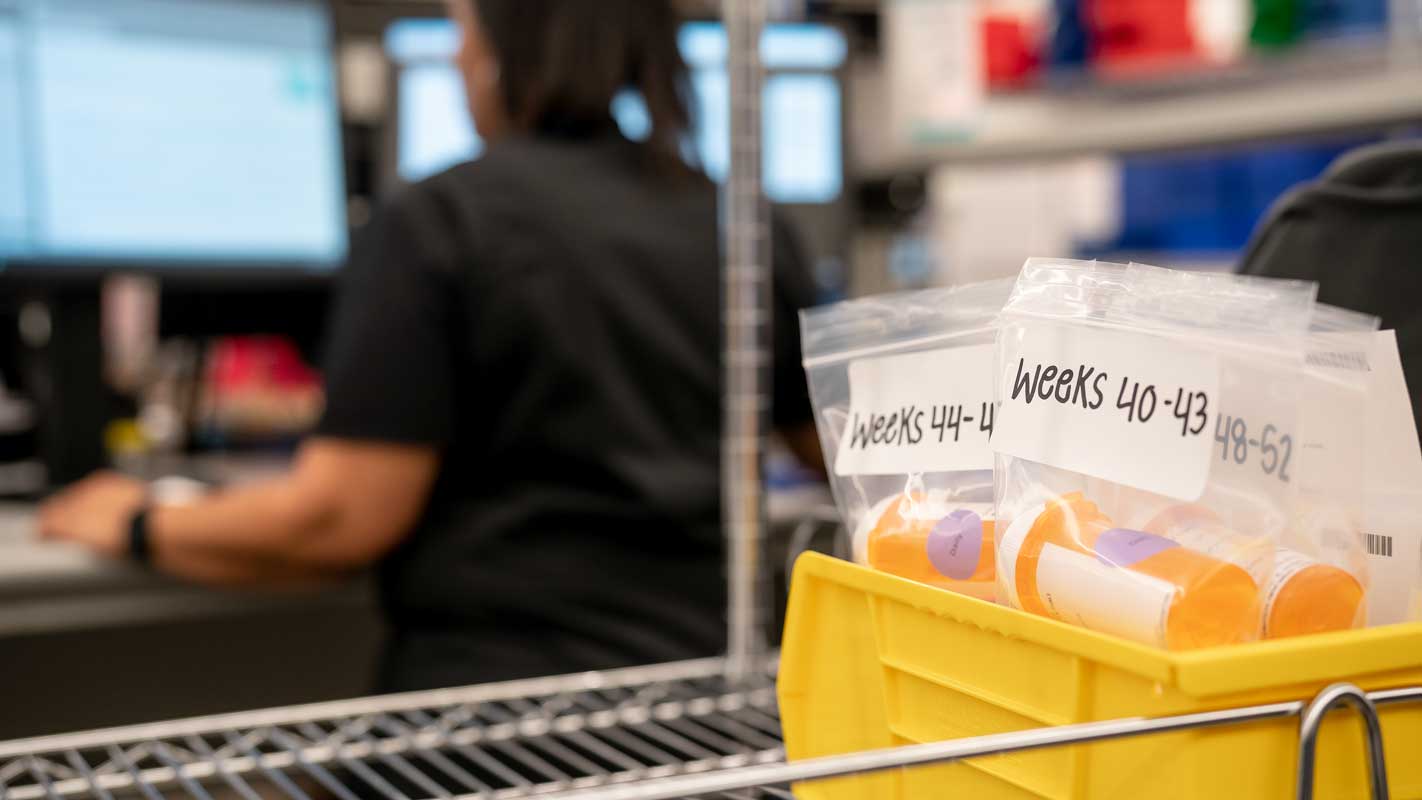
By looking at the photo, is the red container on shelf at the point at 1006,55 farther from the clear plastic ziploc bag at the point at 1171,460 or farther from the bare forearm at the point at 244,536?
the clear plastic ziploc bag at the point at 1171,460

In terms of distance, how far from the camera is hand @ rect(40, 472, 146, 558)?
1.39 m

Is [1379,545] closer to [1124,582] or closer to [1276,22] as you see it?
[1124,582]

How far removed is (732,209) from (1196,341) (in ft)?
1.46

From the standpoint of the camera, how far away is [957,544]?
1.65 ft

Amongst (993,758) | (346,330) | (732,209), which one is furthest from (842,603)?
(346,330)

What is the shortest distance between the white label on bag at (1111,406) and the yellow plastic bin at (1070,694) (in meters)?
0.06

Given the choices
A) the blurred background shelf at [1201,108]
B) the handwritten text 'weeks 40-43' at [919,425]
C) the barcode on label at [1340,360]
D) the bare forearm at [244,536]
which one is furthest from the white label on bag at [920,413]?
the blurred background shelf at [1201,108]

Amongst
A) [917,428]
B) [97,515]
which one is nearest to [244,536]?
[97,515]

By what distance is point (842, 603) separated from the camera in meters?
0.53

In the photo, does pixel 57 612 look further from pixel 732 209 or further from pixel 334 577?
pixel 732 209

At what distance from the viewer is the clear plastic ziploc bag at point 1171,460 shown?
0.42 meters

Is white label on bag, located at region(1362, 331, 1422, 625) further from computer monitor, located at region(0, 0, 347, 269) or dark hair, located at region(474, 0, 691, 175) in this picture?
computer monitor, located at region(0, 0, 347, 269)

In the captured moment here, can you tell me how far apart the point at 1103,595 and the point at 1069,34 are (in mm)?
1939

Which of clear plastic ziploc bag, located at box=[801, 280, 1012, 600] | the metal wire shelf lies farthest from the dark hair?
clear plastic ziploc bag, located at box=[801, 280, 1012, 600]
